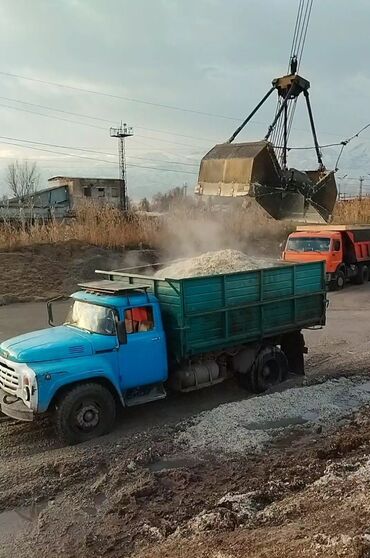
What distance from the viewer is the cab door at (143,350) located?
→ 25.3 feet

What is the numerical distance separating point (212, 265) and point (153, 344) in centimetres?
228

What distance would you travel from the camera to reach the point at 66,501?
5.73 metres

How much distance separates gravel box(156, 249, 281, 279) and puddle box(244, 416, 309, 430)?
108 inches

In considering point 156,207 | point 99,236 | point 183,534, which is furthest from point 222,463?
point 156,207

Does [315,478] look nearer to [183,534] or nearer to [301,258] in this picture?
[183,534]

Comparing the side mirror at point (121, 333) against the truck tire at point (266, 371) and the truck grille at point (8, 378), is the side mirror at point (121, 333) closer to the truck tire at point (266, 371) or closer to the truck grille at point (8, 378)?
the truck grille at point (8, 378)

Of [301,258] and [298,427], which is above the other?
[301,258]

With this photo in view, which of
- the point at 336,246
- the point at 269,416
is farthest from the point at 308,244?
the point at 269,416

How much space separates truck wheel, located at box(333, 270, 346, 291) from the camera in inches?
822

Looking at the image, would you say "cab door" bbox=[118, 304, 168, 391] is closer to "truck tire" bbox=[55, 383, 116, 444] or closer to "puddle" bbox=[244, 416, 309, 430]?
"truck tire" bbox=[55, 383, 116, 444]

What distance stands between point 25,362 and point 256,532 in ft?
12.3

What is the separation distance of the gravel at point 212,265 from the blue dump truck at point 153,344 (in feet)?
1.96

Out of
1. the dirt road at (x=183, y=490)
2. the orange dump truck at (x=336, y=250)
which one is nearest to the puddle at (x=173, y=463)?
the dirt road at (x=183, y=490)

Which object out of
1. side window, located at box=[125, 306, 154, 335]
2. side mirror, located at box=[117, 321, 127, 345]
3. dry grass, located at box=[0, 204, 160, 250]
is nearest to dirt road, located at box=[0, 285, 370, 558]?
side mirror, located at box=[117, 321, 127, 345]
